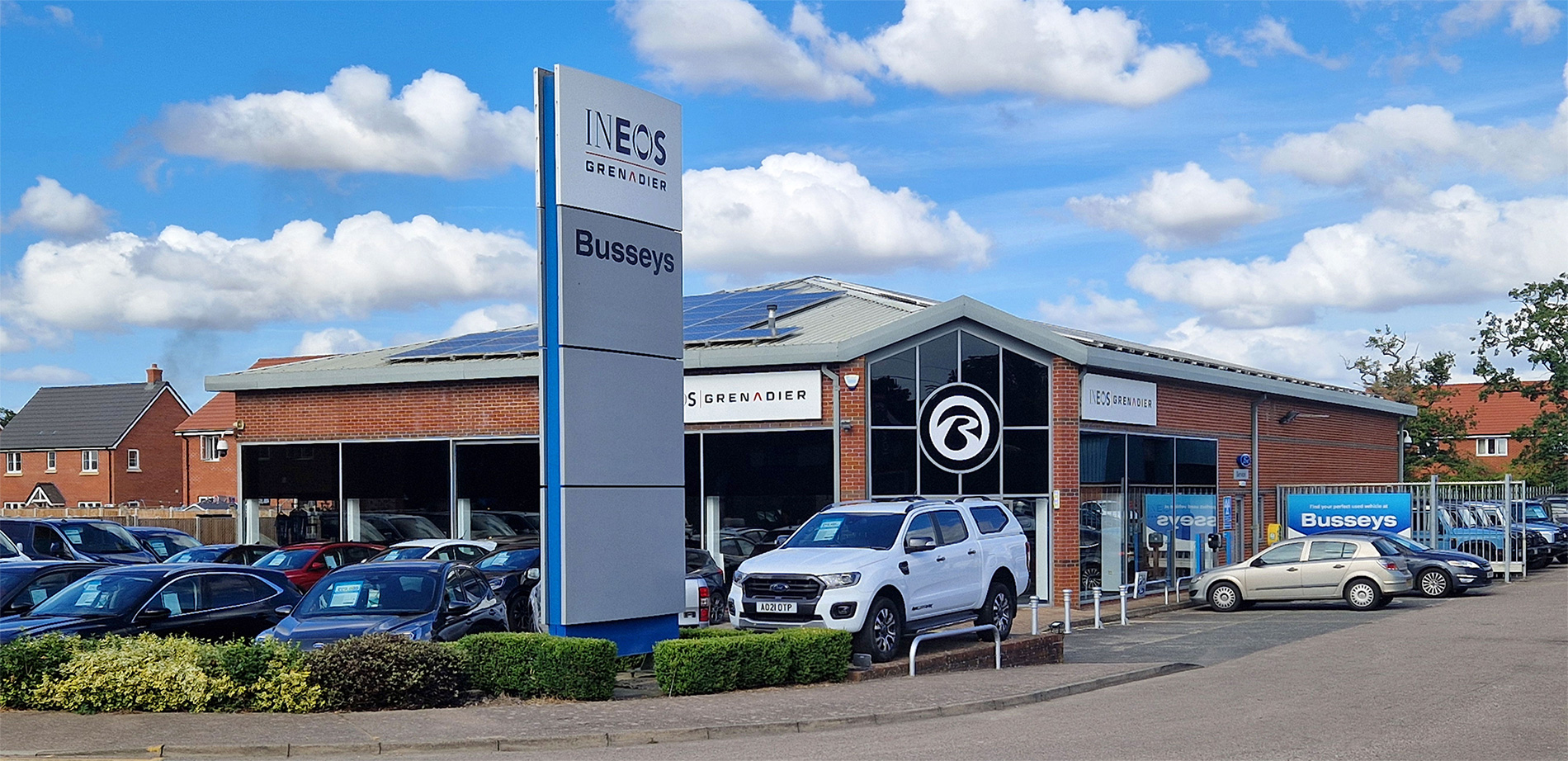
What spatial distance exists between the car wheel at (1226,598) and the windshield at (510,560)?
41.4 feet

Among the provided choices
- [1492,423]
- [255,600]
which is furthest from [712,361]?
[1492,423]

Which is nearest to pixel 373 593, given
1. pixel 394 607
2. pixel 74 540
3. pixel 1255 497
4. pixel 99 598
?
pixel 394 607


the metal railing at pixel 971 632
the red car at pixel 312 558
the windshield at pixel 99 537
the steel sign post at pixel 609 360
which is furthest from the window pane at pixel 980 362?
the windshield at pixel 99 537

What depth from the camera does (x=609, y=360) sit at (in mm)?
15336

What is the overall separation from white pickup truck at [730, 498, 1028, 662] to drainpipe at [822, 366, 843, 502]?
7170 millimetres

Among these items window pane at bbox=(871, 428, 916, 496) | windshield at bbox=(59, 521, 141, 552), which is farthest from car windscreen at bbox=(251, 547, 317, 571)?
window pane at bbox=(871, 428, 916, 496)

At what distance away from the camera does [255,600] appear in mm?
16406

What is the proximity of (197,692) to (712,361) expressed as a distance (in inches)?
585

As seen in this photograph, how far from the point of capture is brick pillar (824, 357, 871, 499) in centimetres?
2612

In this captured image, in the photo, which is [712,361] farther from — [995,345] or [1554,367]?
[1554,367]

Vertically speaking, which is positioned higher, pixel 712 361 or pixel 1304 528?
pixel 712 361

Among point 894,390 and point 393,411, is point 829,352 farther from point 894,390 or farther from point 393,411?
point 393,411

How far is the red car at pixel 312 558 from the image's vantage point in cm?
2305

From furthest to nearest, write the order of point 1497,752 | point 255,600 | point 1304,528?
1. point 1304,528
2. point 255,600
3. point 1497,752
